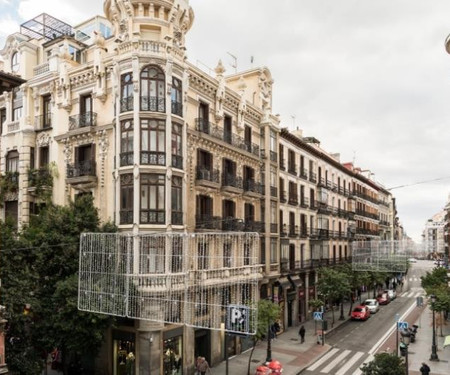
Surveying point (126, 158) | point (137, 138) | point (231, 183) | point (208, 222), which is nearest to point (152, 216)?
point (126, 158)

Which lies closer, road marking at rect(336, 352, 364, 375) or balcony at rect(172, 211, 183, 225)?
balcony at rect(172, 211, 183, 225)

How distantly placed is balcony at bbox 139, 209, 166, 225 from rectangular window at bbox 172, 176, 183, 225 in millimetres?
804

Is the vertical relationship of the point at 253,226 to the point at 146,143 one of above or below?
below

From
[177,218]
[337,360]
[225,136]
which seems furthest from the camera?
[225,136]

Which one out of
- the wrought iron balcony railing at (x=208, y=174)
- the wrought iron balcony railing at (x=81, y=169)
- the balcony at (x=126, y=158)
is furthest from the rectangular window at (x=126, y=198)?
the wrought iron balcony railing at (x=208, y=174)

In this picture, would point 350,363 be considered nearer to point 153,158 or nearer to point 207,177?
point 207,177

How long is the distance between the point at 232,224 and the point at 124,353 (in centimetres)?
1108

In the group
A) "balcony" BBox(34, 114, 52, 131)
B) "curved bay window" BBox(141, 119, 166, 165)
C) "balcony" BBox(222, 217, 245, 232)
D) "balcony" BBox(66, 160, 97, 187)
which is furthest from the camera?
"balcony" BBox(222, 217, 245, 232)

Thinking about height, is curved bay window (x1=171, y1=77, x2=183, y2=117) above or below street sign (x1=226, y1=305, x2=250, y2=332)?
above

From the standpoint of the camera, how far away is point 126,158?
82.2 feet

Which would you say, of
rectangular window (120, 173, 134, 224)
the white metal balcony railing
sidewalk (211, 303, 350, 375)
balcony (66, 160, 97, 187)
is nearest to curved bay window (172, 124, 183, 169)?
rectangular window (120, 173, 134, 224)

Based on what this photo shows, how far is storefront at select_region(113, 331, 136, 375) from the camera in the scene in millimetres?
25047

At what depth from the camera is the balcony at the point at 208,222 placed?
1130 inches

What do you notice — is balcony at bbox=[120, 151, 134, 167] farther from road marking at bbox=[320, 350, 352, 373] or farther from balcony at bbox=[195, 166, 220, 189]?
road marking at bbox=[320, 350, 352, 373]
